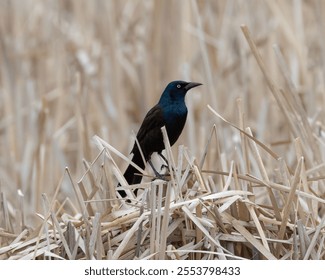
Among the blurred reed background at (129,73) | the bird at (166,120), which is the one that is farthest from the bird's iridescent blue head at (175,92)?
the blurred reed background at (129,73)

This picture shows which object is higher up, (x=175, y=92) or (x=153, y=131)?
(x=175, y=92)

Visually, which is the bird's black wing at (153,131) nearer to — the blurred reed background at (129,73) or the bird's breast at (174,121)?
the bird's breast at (174,121)

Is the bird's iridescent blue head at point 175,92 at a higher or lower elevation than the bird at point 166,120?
higher

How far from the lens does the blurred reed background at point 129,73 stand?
3072 mm

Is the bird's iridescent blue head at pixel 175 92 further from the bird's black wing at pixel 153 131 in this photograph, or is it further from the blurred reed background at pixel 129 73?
the blurred reed background at pixel 129 73

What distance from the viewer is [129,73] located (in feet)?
11.5

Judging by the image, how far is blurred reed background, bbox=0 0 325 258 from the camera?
3072mm

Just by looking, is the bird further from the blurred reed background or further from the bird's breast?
the blurred reed background

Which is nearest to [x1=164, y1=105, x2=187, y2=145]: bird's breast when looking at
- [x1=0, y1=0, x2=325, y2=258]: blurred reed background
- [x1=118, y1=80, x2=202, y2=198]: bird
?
[x1=118, y1=80, x2=202, y2=198]: bird

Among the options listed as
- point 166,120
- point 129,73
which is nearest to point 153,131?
point 166,120

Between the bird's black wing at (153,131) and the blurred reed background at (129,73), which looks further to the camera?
the blurred reed background at (129,73)

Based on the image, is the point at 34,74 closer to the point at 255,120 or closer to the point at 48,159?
the point at 48,159

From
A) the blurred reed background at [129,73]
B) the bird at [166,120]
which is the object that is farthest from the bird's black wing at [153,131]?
the blurred reed background at [129,73]

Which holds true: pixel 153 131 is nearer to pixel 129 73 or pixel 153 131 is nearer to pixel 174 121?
pixel 174 121
